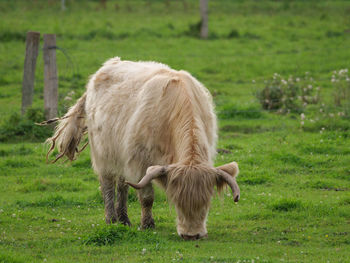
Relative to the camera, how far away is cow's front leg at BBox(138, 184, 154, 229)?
758cm

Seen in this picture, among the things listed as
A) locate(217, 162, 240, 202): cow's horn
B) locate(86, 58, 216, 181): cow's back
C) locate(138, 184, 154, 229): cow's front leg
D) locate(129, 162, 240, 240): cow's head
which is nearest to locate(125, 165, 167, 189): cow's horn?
locate(129, 162, 240, 240): cow's head

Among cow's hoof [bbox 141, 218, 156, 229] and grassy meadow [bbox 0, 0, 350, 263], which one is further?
cow's hoof [bbox 141, 218, 156, 229]

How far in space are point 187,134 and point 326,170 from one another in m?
4.71

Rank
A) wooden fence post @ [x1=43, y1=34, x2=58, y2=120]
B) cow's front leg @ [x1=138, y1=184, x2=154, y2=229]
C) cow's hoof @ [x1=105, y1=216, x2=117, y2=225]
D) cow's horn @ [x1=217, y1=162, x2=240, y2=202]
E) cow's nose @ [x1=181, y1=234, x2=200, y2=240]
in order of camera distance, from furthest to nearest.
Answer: wooden fence post @ [x1=43, y1=34, x2=58, y2=120] → cow's hoof @ [x1=105, y1=216, x2=117, y2=225] → cow's front leg @ [x1=138, y1=184, x2=154, y2=229] → cow's nose @ [x1=181, y1=234, x2=200, y2=240] → cow's horn @ [x1=217, y1=162, x2=240, y2=202]

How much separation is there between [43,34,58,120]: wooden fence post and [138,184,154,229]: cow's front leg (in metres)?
5.39

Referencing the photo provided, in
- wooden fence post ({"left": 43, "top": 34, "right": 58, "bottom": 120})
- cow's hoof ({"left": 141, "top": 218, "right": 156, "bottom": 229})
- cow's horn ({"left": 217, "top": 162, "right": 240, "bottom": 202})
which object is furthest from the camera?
wooden fence post ({"left": 43, "top": 34, "right": 58, "bottom": 120})

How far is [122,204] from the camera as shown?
816cm

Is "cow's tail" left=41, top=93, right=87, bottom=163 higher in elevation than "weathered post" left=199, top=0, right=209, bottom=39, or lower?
lower

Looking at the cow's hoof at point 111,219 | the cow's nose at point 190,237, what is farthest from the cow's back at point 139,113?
the cow's nose at point 190,237

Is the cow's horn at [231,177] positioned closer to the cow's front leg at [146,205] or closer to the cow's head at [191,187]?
the cow's head at [191,187]

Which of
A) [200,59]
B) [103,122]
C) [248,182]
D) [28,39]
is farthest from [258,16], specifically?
[103,122]

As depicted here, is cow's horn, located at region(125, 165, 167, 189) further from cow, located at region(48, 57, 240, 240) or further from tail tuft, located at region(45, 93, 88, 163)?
tail tuft, located at region(45, 93, 88, 163)

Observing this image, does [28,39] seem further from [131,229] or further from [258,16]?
[258,16]

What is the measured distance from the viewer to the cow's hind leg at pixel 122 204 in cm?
809
